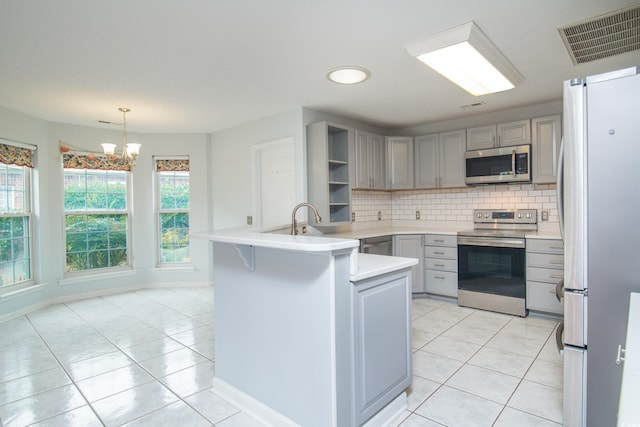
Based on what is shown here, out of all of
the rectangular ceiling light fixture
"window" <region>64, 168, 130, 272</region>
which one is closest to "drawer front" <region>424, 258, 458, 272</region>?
the rectangular ceiling light fixture

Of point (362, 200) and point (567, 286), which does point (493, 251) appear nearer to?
point (362, 200)

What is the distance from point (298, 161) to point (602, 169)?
10.2 ft

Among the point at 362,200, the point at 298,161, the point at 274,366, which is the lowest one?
the point at 274,366

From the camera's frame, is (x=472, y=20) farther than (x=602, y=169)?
Yes

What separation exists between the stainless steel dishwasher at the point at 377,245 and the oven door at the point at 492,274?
83cm

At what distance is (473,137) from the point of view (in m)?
4.48

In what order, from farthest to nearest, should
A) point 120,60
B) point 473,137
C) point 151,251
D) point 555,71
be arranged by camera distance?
1. point 151,251
2. point 473,137
3. point 555,71
4. point 120,60

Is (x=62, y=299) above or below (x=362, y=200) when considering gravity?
below

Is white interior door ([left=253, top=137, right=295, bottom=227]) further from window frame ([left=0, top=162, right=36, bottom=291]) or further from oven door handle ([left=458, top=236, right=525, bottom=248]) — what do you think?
window frame ([left=0, top=162, right=36, bottom=291])

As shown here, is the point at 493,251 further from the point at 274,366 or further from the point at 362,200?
the point at 274,366

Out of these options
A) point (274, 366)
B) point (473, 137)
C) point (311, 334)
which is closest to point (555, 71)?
point (473, 137)

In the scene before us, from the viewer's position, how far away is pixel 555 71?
3102mm

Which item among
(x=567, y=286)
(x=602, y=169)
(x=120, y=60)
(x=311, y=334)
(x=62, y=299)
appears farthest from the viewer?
(x=62, y=299)

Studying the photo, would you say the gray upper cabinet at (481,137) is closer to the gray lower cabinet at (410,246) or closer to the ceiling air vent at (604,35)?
the gray lower cabinet at (410,246)
